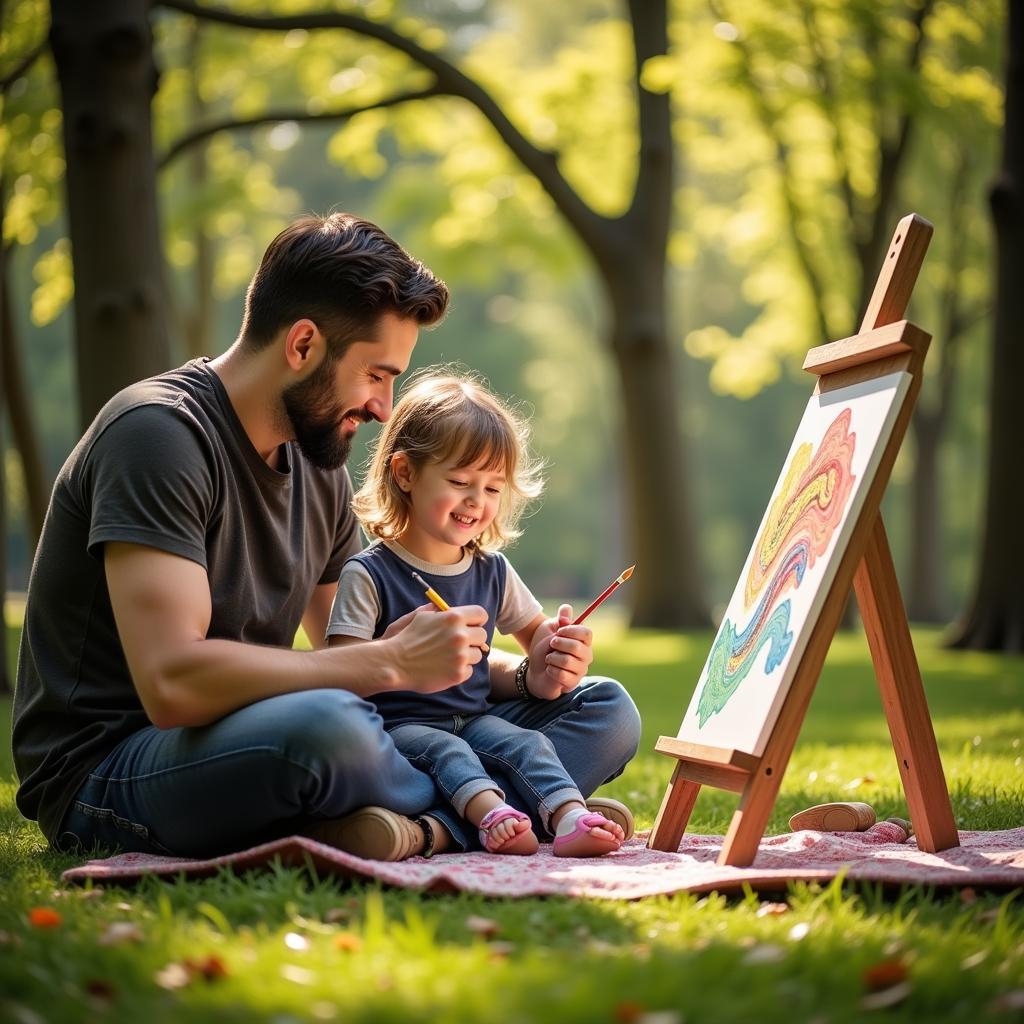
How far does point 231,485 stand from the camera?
3371mm

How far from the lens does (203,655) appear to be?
295cm

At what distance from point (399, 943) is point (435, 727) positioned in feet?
4.39

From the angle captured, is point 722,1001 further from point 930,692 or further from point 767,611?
point 930,692

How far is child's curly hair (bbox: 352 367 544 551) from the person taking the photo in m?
3.72

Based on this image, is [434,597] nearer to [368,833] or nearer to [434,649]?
[434,649]

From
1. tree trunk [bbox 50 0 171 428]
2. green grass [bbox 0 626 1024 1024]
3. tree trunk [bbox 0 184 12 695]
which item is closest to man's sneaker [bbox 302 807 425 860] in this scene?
green grass [bbox 0 626 1024 1024]

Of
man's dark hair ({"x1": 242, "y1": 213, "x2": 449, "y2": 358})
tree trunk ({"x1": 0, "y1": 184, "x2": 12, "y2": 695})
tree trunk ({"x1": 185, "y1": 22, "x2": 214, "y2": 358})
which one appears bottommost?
tree trunk ({"x1": 0, "y1": 184, "x2": 12, "y2": 695})

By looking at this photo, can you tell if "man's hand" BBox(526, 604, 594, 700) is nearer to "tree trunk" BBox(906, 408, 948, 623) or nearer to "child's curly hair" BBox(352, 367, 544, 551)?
"child's curly hair" BBox(352, 367, 544, 551)

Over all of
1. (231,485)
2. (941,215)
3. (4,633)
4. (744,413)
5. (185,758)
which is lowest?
(4,633)

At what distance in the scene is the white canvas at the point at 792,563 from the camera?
313 centimetres

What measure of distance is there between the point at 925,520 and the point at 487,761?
16280 millimetres

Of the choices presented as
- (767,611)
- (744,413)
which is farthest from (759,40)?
(744,413)

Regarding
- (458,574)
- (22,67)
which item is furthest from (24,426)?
(458,574)

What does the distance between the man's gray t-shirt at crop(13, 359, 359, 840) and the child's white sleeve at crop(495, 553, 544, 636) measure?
0.66m
